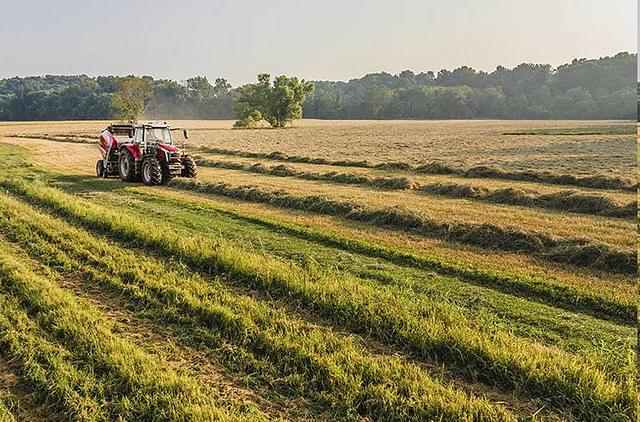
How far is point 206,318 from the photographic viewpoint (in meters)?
5.96

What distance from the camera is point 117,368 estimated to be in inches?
189

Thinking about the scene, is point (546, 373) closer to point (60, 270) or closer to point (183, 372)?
point (183, 372)

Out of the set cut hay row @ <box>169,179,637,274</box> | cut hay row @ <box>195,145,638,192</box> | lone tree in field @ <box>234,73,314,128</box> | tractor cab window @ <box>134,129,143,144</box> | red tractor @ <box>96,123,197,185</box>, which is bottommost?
cut hay row @ <box>169,179,637,274</box>

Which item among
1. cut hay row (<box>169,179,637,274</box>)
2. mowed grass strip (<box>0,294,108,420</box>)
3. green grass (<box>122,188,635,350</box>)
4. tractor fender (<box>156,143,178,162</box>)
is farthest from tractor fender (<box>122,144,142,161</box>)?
mowed grass strip (<box>0,294,108,420</box>)

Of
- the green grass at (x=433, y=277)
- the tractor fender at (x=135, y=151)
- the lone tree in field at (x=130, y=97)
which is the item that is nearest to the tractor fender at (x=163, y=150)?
the tractor fender at (x=135, y=151)

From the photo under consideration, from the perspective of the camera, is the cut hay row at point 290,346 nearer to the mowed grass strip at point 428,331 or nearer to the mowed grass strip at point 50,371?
the mowed grass strip at point 428,331

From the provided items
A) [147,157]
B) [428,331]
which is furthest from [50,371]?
[147,157]

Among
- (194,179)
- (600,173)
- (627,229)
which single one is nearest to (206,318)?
(627,229)

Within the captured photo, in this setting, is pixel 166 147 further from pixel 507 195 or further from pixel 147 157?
pixel 507 195

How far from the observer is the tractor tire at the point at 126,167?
19.4m

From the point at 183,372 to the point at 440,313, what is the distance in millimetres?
2663

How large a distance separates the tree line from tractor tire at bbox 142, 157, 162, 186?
58.6 meters

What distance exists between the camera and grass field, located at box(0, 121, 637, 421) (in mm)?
4406

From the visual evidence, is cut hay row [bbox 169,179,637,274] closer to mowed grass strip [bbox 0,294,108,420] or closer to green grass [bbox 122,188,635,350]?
green grass [bbox 122,188,635,350]
